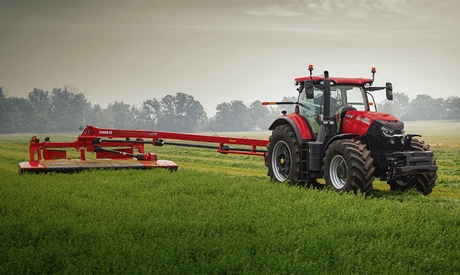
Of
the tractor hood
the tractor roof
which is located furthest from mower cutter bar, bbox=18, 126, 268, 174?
the tractor hood

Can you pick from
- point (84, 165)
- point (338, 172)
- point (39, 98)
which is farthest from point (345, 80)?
point (39, 98)

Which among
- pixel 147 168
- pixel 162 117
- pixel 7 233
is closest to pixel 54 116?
pixel 162 117

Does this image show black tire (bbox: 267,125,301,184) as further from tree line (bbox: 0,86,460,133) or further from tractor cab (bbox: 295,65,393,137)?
tree line (bbox: 0,86,460,133)

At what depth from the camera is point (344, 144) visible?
10.8m

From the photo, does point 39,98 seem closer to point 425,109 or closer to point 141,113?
point 141,113

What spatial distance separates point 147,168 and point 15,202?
16.7 feet

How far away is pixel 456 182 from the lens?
1391cm

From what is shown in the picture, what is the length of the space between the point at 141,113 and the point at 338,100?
87059 mm

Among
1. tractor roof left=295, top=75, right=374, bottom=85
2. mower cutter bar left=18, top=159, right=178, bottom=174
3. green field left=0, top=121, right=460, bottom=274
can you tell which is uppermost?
tractor roof left=295, top=75, right=374, bottom=85

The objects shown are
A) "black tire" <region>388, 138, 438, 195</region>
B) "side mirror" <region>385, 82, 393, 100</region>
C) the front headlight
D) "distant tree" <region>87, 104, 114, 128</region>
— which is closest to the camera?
the front headlight

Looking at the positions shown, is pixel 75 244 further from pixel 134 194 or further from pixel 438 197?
pixel 438 197

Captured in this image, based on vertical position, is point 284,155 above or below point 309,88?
below

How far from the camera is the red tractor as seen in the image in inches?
422

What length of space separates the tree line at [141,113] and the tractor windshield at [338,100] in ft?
252
